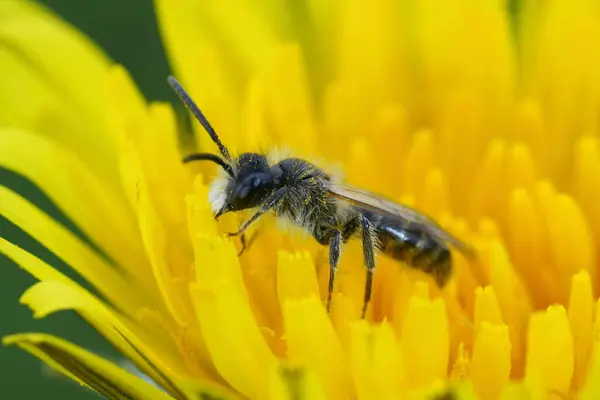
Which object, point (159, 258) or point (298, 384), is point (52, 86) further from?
point (298, 384)

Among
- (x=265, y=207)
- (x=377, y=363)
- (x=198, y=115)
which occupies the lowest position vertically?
(x=377, y=363)

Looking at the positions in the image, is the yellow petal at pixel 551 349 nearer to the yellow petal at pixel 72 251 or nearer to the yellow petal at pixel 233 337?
the yellow petal at pixel 233 337

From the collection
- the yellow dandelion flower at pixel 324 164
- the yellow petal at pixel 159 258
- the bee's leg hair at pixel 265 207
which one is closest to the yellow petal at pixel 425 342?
the yellow dandelion flower at pixel 324 164

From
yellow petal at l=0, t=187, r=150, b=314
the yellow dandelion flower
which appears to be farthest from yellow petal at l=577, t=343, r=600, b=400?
yellow petal at l=0, t=187, r=150, b=314

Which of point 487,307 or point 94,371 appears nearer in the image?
point 94,371

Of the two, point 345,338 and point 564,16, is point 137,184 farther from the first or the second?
point 564,16

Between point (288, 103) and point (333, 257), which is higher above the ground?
point (288, 103)

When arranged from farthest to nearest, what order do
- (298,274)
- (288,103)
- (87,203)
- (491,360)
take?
(288,103) < (87,203) < (298,274) < (491,360)

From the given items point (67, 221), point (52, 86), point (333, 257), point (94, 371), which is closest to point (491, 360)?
point (333, 257)

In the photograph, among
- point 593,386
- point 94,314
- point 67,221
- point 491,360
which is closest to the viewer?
point 593,386
